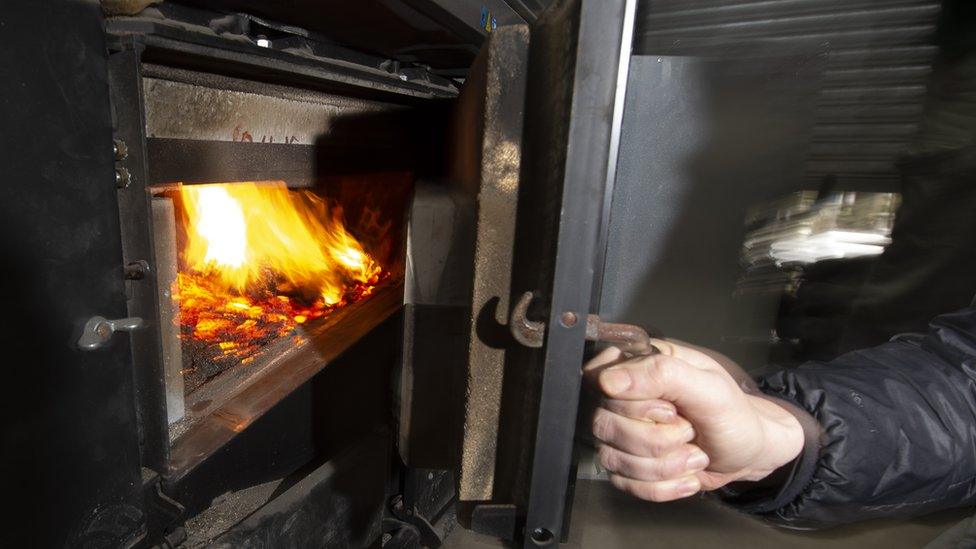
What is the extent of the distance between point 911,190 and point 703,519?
210 centimetres

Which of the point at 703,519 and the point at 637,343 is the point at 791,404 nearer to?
the point at 637,343

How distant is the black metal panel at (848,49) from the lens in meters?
2.41

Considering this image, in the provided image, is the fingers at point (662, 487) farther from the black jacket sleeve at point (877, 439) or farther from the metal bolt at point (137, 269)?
the metal bolt at point (137, 269)

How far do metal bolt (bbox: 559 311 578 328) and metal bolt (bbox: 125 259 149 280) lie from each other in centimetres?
82

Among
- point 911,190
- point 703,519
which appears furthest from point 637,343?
point 703,519

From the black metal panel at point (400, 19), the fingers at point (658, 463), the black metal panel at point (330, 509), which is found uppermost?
the black metal panel at point (400, 19)

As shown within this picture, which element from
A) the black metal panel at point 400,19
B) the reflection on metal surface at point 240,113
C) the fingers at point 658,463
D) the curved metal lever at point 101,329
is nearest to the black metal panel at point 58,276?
the curved metal lever at point 101,329

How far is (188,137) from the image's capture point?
1062mm

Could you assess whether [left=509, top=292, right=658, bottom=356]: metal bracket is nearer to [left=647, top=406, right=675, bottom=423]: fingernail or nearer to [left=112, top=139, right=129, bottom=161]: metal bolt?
[left=647, top=406, right=675, bottom=423]: fingernail

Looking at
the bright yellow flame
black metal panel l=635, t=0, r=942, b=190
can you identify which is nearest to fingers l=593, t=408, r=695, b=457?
the bright yellow flame

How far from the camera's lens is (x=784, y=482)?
99 cm

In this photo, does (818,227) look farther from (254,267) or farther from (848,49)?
(254,267)

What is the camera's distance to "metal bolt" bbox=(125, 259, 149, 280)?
896mm

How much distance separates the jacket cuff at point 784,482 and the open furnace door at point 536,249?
605 mm
